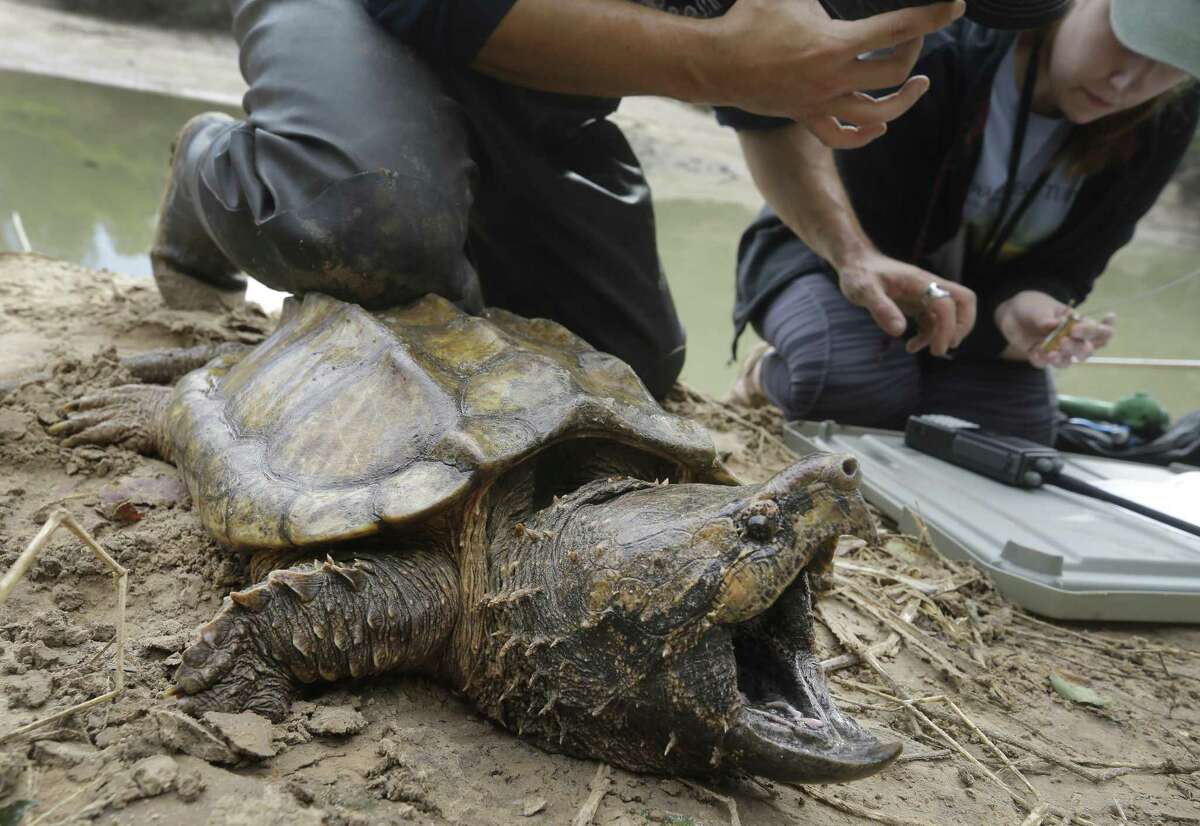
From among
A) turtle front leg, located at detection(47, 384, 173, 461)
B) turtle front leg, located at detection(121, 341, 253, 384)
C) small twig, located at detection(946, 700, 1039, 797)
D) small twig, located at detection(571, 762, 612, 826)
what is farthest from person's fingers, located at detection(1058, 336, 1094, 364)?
turtle front leg, located at detection(47, 384, 173, 461)

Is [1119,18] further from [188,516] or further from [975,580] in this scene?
[188,516]

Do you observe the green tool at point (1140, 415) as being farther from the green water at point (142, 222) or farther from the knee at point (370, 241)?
the knee at point (370, 241)

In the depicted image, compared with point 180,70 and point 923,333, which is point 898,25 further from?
point 180,70

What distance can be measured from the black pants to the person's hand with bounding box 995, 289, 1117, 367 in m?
1.73

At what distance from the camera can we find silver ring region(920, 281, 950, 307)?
8.62 ft

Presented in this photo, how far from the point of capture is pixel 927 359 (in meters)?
3.71

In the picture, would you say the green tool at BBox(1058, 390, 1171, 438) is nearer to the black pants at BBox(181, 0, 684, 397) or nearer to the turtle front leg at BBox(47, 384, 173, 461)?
the black pants at BBox(181, 0, 684, 397)

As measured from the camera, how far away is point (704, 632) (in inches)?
47.4

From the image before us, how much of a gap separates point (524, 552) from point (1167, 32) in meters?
2.48

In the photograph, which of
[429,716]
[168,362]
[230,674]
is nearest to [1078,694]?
[429,716]

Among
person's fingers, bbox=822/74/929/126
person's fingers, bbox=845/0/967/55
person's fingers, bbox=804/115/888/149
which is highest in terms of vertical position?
person's fingers, bbox=845/0/967/55

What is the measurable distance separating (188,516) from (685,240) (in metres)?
7.49

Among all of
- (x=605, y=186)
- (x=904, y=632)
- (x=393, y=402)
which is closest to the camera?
(x=393, y=402)

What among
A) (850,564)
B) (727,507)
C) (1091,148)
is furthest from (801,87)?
(1091,148)
